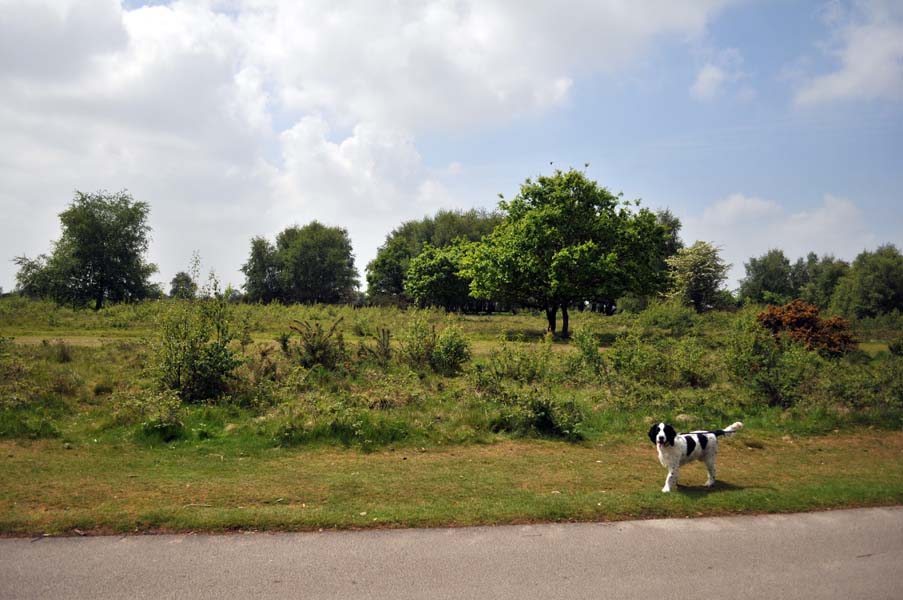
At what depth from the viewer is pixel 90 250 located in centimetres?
5744

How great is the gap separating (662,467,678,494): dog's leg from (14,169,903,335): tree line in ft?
41.2

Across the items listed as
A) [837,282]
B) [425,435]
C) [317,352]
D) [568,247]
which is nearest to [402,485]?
[425,435]

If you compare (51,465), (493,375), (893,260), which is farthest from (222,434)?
(893,260)

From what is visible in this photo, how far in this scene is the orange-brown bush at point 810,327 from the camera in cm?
2252

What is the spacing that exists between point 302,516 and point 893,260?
69.3 meters

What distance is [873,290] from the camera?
56875 millimetres

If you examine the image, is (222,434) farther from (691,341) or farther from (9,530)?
(691,341)

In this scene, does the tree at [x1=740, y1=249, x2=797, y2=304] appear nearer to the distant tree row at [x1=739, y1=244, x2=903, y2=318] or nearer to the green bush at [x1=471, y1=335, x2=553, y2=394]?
the distant tree row at [x1=739, y1=244, x2=903, y2=318]

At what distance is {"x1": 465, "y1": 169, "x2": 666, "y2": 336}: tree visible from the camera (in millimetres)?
34562

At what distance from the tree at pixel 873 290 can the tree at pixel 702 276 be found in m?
11.0

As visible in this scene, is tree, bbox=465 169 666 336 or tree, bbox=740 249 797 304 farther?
tree, bbox=740 249 797 304

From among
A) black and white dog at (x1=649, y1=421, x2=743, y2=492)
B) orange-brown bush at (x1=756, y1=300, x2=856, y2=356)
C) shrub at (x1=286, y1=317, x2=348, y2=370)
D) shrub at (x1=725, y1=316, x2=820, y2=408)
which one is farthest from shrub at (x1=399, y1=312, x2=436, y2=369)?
orange-brown bush at (x1=756, y1=300, x2=856, y2=356)

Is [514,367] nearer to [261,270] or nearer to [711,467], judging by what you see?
[711,467]

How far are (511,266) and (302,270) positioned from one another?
65.7 m
